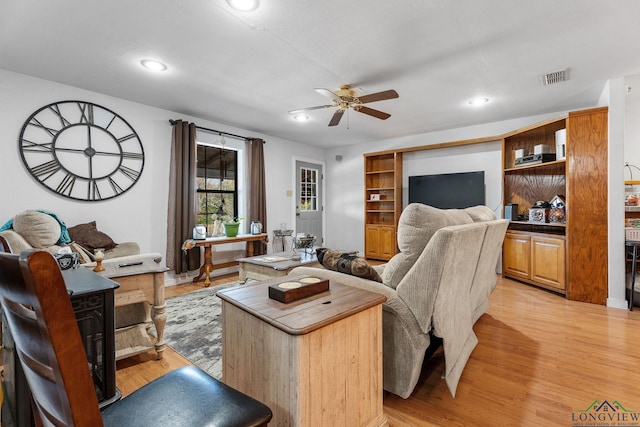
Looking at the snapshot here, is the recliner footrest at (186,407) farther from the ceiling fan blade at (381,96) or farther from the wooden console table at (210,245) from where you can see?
the wooden console table at (210,245)

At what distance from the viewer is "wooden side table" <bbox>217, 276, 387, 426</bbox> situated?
3.48ft

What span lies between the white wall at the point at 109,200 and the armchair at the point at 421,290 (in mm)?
3057

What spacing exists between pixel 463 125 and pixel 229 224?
4269mm

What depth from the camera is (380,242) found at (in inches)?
233

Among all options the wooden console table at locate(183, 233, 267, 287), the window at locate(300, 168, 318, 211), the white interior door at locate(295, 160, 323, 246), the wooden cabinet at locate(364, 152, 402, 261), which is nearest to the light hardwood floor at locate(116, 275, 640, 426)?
the wooden console table at locate(183, 233, 267, 287)

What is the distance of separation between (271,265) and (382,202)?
399 centimetres

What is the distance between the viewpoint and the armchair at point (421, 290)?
154 centimetres

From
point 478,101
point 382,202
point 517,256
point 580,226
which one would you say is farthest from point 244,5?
point 382,202

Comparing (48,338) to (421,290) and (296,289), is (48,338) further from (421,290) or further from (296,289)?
(421,290)

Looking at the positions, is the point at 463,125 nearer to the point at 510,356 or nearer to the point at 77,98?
the point at 510,356

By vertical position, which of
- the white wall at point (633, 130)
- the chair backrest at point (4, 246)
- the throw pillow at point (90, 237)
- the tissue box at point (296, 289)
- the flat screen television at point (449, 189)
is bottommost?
the tissue box at point (296, 289)

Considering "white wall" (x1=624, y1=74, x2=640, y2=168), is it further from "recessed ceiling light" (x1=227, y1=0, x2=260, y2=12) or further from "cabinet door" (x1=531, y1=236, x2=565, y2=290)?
"recessed ceiling light" (x1=227, y1=0, x2=260, y2=12)

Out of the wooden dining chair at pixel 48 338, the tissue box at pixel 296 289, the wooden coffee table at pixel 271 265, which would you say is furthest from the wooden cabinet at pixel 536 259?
the wooden dining chair at pixel 48 338

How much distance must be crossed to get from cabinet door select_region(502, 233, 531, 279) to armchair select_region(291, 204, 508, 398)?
2939 mm
